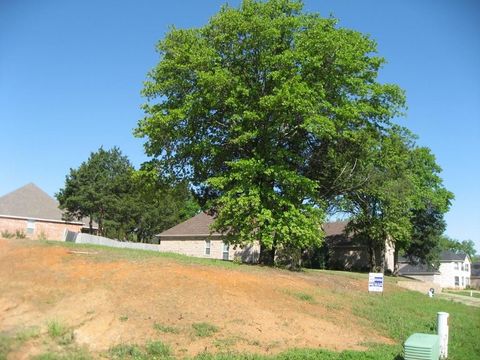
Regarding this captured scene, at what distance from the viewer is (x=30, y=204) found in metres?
48.5

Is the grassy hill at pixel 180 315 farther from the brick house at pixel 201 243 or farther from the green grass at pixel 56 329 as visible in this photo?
the brick house at pixel 201 243

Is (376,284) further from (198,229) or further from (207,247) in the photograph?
(198,229)

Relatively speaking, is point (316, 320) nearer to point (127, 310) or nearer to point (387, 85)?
point (127, 310)

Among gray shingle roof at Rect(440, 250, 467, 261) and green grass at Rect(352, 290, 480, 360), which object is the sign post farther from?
gray shingle roof at Rect(440, 250, 467, 261)

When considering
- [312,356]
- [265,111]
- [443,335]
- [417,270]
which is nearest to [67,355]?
[312,356]

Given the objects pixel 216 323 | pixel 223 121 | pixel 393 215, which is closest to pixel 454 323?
pixel 216 323

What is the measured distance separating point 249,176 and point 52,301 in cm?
1166

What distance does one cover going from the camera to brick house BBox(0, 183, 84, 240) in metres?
46.3

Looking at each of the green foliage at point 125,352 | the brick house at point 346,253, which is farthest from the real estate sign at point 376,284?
the brick house at point 346,253

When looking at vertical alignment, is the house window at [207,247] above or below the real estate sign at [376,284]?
above

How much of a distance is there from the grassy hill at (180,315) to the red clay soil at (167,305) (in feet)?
0.09

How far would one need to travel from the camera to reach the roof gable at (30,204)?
4697cm

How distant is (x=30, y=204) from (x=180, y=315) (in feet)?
135

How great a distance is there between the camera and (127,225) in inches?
2382
